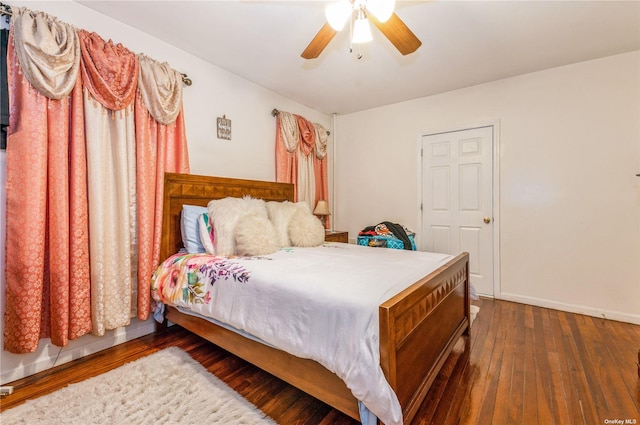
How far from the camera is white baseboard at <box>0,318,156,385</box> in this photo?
1739 mm

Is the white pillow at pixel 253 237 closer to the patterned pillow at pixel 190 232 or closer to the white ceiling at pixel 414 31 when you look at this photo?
the patterned pillow at pixel 190 232

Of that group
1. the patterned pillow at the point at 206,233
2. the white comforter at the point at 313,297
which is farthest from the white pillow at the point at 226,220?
the white comforter at the point at 313,297

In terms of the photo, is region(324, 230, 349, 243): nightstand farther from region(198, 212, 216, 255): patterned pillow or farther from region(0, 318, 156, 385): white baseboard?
region(0, 318, 156, 385): white baseboard

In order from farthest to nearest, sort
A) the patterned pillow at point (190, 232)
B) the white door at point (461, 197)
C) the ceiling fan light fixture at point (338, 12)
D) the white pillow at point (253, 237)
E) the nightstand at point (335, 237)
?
1. the nightstand at point (335, 237)
2. the white door at point (461, 197)
3. the patterned pillow at point (190, 232)
4. the white pillow at point (253, 237)
5. the ceiling fan light fixture at point (338, 12)

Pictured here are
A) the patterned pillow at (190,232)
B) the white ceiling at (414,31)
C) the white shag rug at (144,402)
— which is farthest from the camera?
the patterned pillow at (190,232)

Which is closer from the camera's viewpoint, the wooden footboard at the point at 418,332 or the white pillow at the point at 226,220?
the wooden footboard at the point at 418,332

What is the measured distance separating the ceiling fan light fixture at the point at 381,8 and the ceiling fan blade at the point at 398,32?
84mm

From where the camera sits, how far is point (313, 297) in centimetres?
137

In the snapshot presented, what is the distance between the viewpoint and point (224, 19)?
216cm

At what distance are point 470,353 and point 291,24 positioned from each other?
2805 millimetres

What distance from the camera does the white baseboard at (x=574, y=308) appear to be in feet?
8.45

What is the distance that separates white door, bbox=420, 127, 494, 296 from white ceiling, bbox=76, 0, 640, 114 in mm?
701

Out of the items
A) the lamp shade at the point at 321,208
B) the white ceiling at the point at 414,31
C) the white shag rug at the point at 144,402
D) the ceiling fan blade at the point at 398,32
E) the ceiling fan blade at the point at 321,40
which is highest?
the white ceiling at the point at 414,31

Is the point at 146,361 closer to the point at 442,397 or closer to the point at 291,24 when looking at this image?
the point at 442,397
